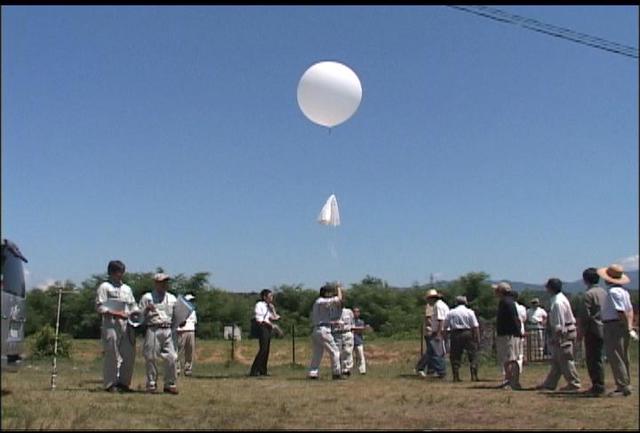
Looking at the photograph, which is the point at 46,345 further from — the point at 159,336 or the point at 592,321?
the point at 592,321

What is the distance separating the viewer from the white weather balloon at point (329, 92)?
34.7 ft

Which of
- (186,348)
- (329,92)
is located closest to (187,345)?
(186,348)

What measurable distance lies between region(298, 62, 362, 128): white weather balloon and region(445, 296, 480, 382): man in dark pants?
13.2 feet

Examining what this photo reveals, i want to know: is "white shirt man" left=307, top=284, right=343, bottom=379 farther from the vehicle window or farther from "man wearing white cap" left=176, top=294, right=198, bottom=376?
the vehicle window

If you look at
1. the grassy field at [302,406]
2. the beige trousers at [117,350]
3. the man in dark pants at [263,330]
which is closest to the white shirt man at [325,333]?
the grassy field at [302,406]

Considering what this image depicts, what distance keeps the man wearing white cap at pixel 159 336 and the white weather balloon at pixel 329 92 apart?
10.4 feet

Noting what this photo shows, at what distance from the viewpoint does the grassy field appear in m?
6.61

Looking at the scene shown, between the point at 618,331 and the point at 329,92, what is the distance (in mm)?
4905

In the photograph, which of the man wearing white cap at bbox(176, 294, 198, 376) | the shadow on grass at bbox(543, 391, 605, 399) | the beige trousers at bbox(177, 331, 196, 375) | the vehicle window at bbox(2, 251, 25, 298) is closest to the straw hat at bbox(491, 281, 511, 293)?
the shadow on grass at bbox(543, 391, 605, 399)

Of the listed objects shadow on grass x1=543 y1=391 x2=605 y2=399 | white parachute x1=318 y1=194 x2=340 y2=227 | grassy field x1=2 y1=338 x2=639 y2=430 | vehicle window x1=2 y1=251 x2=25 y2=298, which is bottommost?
shadow on grass x1=543 y1=391 x2=605 y2=399

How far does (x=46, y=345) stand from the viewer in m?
16.3

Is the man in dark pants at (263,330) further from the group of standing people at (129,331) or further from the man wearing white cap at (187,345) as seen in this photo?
the group of standing people at (129,331)

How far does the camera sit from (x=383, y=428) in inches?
255

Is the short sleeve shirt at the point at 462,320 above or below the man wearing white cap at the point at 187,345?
above
